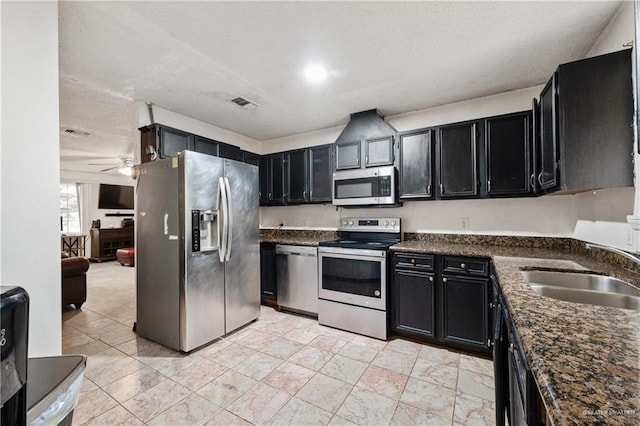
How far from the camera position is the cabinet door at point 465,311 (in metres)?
2.32

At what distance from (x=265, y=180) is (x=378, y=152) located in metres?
1.84

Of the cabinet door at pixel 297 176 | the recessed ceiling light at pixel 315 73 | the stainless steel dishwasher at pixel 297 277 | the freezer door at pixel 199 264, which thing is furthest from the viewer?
the cabinet door at pixel 297 176

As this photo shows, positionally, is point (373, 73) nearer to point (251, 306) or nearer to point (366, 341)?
point (366, 341)

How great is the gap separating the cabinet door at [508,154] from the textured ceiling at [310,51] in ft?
1.28

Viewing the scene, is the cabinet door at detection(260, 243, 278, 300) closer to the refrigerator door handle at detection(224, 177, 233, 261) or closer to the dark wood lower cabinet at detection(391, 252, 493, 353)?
the refrigerator door handle at detection(224, 177, 233, 261)

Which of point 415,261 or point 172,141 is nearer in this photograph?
point 415,261

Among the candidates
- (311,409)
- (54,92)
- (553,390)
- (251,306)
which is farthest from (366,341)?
(54,92)

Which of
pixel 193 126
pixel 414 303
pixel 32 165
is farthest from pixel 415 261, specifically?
pixel 193 126

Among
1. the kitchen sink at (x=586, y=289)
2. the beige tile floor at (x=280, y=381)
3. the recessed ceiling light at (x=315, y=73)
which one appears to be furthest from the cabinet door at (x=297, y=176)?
the kitchen sink at (x=586, y=289)

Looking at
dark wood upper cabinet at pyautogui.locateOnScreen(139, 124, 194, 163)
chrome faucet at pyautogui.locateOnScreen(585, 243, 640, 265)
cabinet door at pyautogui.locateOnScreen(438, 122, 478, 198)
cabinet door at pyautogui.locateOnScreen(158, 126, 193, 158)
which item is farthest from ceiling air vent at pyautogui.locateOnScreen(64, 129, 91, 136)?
chrome faucet at pyautogui.locateOnScreen(585, 243, 640, 265)

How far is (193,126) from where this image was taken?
11.2 ft

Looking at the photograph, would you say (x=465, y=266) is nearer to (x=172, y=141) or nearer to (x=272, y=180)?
(x=272, y=180)

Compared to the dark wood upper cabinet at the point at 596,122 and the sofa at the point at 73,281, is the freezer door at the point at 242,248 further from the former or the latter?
the dark wood upper cabinet at the point at 596,122

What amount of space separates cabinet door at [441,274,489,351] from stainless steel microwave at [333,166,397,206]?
1039mm
